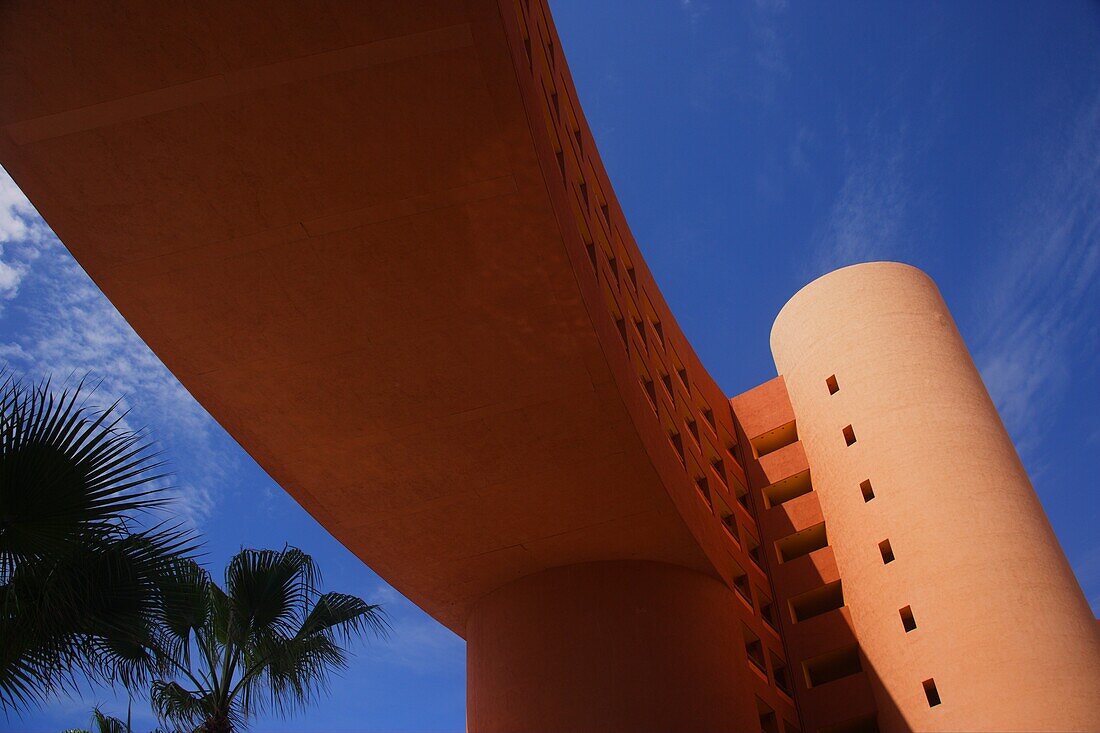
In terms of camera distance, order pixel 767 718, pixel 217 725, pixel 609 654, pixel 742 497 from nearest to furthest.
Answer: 1. pixel 217 725
2. pixel 609 654
3. pixel 767 718
4. pixel 742 497

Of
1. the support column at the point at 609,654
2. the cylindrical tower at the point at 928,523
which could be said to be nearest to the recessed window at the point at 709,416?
the cylindrical tower at the point at 928,523

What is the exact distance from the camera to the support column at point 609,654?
48.0ft

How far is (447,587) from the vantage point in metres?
16.7

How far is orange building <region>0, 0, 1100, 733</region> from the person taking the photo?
28.3ft

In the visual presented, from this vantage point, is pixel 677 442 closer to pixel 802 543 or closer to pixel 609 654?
pixel 609 654

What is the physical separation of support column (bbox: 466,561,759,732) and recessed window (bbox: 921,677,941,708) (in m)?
4.72

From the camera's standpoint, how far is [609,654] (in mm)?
15125

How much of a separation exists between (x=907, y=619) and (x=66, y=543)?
1814cm

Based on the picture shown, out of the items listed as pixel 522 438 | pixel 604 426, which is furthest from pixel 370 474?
pixel 604 426

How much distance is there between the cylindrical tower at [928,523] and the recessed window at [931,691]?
0.11 feet

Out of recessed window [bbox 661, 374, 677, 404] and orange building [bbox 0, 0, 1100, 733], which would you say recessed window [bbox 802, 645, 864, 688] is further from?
recessed window [bbox 661, 374, 677, 404]

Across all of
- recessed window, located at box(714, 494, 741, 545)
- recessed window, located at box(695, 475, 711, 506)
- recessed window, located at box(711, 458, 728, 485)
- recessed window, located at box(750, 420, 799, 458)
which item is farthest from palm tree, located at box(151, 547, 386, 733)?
recessed window, located at box(750, 420, 799, 458)

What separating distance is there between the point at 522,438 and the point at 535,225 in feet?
13.2

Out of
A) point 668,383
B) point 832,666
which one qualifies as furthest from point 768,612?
point 668,383
